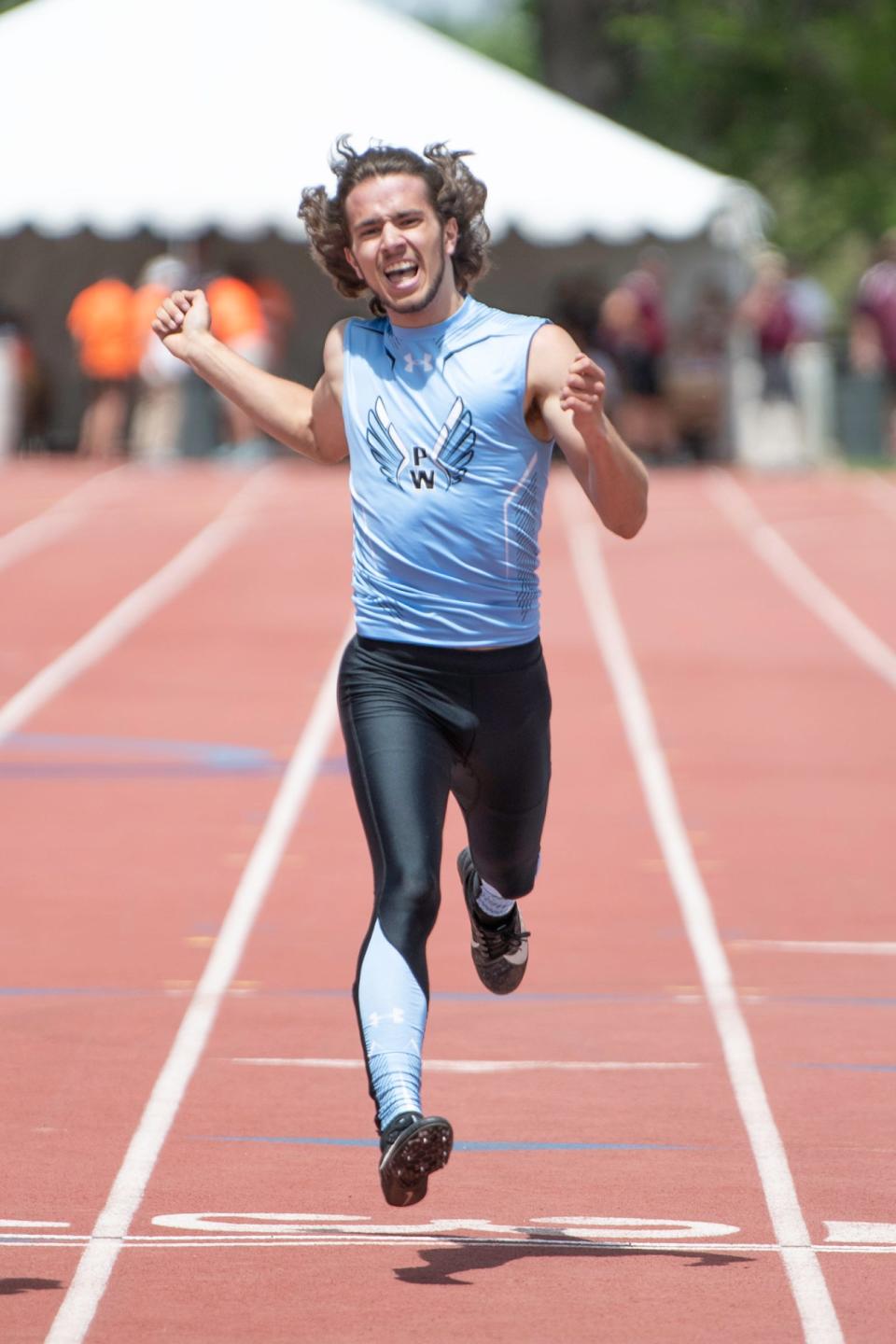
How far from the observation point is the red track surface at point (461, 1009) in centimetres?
454

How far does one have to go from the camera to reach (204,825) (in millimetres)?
9867

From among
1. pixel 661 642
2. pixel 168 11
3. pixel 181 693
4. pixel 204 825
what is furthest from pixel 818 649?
pixel 168 11

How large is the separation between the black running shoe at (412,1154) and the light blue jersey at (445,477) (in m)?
0.91

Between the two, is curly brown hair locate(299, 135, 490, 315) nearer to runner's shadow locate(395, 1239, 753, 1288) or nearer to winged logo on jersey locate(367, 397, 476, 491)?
winged logo on jersey locate(367, 397, 476, 491)

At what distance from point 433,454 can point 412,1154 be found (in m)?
1.25

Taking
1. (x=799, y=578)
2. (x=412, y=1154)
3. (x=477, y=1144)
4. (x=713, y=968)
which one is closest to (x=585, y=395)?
(x=412, y=1154)

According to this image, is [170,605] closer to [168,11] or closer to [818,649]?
[818,649]

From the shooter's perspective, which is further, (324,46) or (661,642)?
(324,46)

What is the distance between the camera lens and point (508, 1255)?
4.74 metres

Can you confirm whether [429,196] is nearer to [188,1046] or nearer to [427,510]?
[427,510]

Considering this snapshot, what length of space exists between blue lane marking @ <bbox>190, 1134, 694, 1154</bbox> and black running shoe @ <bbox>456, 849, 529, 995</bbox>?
35cm

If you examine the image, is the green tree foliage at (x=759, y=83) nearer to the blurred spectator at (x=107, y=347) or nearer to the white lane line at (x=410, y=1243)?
the blurred spectator at (x=107, y=347)

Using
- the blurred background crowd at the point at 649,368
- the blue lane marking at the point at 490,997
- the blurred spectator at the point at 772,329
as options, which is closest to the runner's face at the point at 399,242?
the blue lane marking at the point at 490,997

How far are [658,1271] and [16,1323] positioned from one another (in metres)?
1.12
